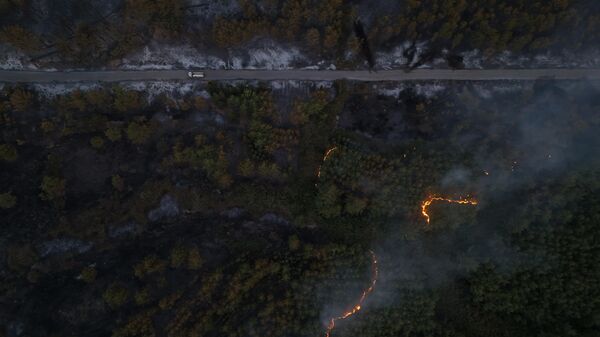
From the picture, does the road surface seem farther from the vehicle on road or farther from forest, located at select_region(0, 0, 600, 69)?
forest, located at select_region(0, 0, 600, 69)

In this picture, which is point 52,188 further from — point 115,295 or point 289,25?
point 289,25

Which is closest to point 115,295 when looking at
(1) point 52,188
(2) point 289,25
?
(1) point 52,188

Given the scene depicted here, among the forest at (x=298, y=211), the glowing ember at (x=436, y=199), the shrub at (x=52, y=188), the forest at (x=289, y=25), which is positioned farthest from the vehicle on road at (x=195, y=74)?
the glowing ember at (x=436, y=199)

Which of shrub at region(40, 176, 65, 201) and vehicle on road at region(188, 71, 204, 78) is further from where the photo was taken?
vehicle on road at region(188, 71, 204, 78)

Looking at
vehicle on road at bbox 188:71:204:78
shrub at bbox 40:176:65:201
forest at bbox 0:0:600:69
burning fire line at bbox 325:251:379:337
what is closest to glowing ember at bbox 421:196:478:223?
burning fire line at bbox 325:251:379:337

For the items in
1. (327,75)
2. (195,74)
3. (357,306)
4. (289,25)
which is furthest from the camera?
(327,75)

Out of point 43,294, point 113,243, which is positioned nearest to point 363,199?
point 113,243

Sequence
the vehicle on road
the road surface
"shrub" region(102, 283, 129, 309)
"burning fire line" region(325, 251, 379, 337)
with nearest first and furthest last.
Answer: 1. "shrub" region(102, 283, 129, 309)
2. "burning fire line" region(325, 251, 379, 337)
3. the road surface
4. the vehicle on road
